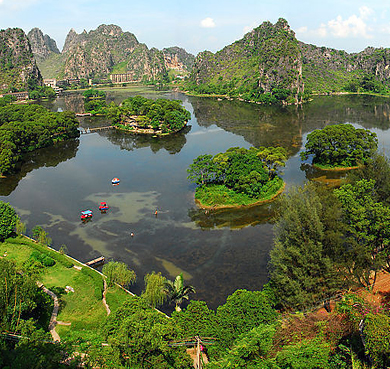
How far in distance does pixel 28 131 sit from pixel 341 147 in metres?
72.8

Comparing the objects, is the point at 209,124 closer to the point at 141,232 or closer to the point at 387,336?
the point at 141,232

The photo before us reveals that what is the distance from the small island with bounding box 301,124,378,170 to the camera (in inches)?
2562

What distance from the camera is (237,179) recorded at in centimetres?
5350

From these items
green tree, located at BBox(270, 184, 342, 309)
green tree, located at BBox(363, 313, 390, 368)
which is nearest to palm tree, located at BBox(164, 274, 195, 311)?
green tree, located at BBox(270, 184, 342, 309)

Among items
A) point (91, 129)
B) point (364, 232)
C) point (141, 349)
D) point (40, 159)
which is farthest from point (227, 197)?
point (91, 129)

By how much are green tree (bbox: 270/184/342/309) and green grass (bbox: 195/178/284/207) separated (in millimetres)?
21276

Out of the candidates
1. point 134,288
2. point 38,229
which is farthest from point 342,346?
point 38,229

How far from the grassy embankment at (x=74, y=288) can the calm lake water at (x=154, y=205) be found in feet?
11.8

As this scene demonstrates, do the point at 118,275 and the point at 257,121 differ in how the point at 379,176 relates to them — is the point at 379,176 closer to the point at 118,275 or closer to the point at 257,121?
the point at 118,275

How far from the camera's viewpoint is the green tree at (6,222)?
132ft

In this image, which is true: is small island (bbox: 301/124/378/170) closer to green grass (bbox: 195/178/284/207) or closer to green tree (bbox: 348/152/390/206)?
green grass (bbox: 195/178/284/207)

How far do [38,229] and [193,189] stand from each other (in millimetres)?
25478

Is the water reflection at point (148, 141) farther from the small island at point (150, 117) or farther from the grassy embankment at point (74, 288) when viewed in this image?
the grassy embankment at point (74, 288)

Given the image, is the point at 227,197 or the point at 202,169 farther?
the point at 202,169
